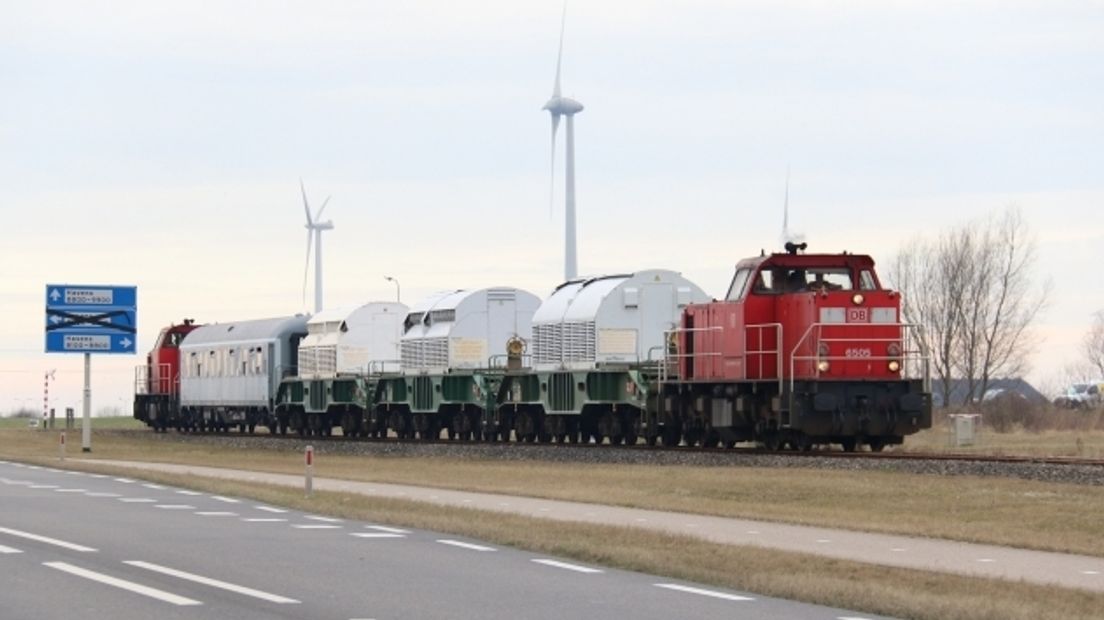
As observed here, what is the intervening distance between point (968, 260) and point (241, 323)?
3283 cm

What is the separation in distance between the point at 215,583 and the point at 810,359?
24.4m

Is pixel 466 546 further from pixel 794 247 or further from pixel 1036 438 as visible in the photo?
pixel 1036 438

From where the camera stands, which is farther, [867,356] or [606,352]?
[606,352]

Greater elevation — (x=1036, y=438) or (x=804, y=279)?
(x=804, y=279)

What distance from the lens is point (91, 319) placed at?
2272 inches

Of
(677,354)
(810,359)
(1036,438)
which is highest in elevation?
(677,354)

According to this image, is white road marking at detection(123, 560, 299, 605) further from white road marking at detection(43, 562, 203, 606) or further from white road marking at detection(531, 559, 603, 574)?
white road marking at detection(531, 559, 603, 574)

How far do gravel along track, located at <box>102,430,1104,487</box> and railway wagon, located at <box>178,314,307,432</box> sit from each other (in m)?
10.9

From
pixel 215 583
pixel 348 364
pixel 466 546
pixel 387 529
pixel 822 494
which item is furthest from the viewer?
pixel 348 364

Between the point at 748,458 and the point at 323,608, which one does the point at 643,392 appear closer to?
the point at 748,458

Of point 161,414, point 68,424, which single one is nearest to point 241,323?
A: point 161,414

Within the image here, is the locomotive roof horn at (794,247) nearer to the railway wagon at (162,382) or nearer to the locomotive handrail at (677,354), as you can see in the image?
the locomotive handrail at (677,354)

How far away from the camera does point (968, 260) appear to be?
289ft

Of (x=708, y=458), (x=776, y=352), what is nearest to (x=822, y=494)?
(x=708, y=458)
